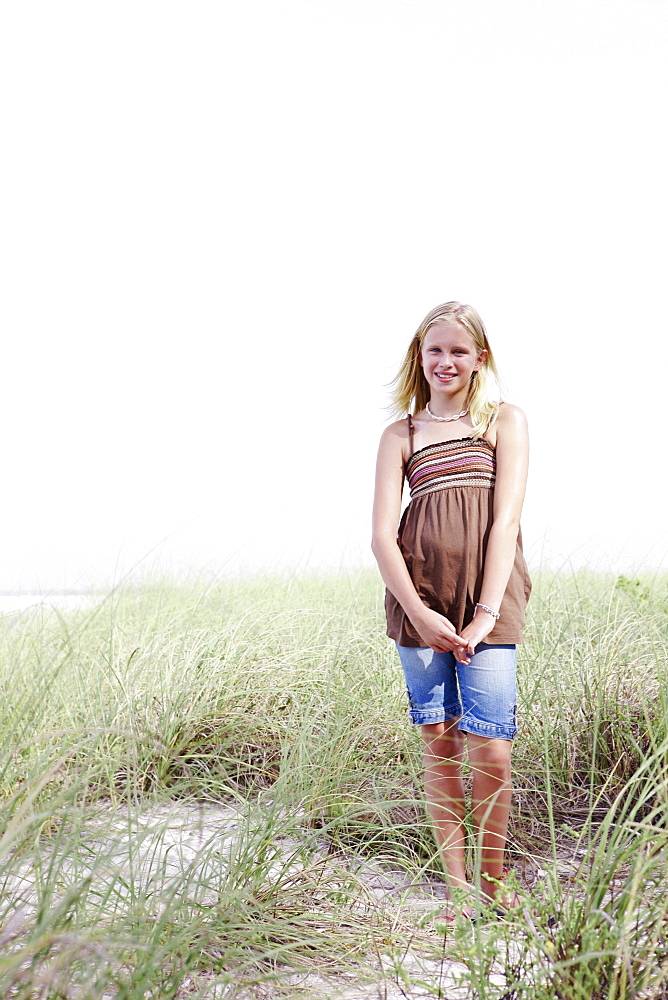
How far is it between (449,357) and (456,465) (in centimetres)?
36

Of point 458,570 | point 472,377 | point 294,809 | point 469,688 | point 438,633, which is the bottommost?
point 294,809

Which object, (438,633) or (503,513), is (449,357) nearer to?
(503,513)

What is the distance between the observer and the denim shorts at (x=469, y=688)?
2.49 meters

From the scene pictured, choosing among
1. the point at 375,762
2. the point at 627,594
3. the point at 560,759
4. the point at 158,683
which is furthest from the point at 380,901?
the point at 627,594

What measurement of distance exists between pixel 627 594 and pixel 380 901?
9.89ft

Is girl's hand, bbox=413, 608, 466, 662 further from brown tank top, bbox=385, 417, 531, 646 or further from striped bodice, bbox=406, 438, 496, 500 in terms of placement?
striped bodice, bbox=406, 438, 496, 500

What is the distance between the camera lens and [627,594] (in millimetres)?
4871

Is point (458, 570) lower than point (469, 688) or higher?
higher

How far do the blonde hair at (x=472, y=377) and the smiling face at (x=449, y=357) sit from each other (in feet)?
0.12

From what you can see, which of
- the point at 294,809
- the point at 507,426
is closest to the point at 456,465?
the point at 507,426

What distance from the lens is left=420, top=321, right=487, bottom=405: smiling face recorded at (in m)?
2.65

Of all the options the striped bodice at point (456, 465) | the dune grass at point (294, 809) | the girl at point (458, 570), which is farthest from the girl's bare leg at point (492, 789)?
the striped bodice at point (456, 465)

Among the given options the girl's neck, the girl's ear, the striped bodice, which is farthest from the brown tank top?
the girl's ear

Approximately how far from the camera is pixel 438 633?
2424mm
